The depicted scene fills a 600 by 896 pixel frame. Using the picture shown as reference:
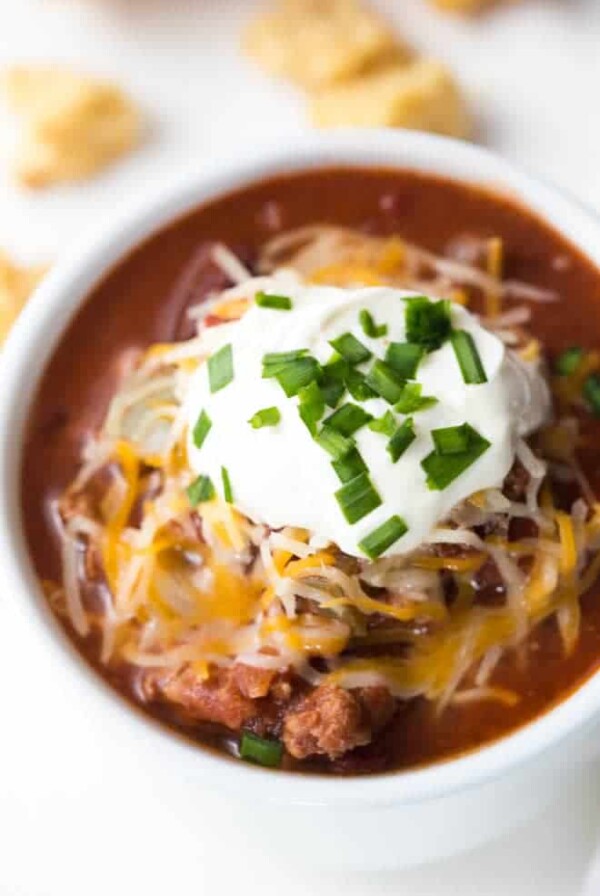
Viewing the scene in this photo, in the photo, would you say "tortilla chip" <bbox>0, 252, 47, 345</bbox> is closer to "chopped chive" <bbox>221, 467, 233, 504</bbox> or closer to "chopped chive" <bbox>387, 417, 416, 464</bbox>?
"chopped chive" <bbox>221, 467, 233, 504</bbox>

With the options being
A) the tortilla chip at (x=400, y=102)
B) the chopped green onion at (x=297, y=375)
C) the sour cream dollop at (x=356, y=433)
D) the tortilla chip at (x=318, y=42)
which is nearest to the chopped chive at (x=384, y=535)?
the sour cream dollop at (x=356, y=433)

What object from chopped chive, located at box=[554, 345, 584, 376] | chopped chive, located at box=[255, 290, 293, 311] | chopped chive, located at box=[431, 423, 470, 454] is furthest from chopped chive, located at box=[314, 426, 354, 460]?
chopped chive, located at box=[554, 345, 584, 376]

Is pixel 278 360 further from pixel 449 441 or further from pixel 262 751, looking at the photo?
pixel 262 751

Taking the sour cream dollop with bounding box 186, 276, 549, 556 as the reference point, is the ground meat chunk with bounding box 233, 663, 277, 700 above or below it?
below

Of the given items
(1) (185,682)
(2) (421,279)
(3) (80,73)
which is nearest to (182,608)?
(1) (185,682)

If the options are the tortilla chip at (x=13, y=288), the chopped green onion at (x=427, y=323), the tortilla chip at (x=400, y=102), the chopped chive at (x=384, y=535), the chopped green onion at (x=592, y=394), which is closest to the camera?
the chopped chive at (x=384, y=535)

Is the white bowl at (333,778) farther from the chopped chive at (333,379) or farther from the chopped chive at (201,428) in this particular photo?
the chopped chive at (333,379)
